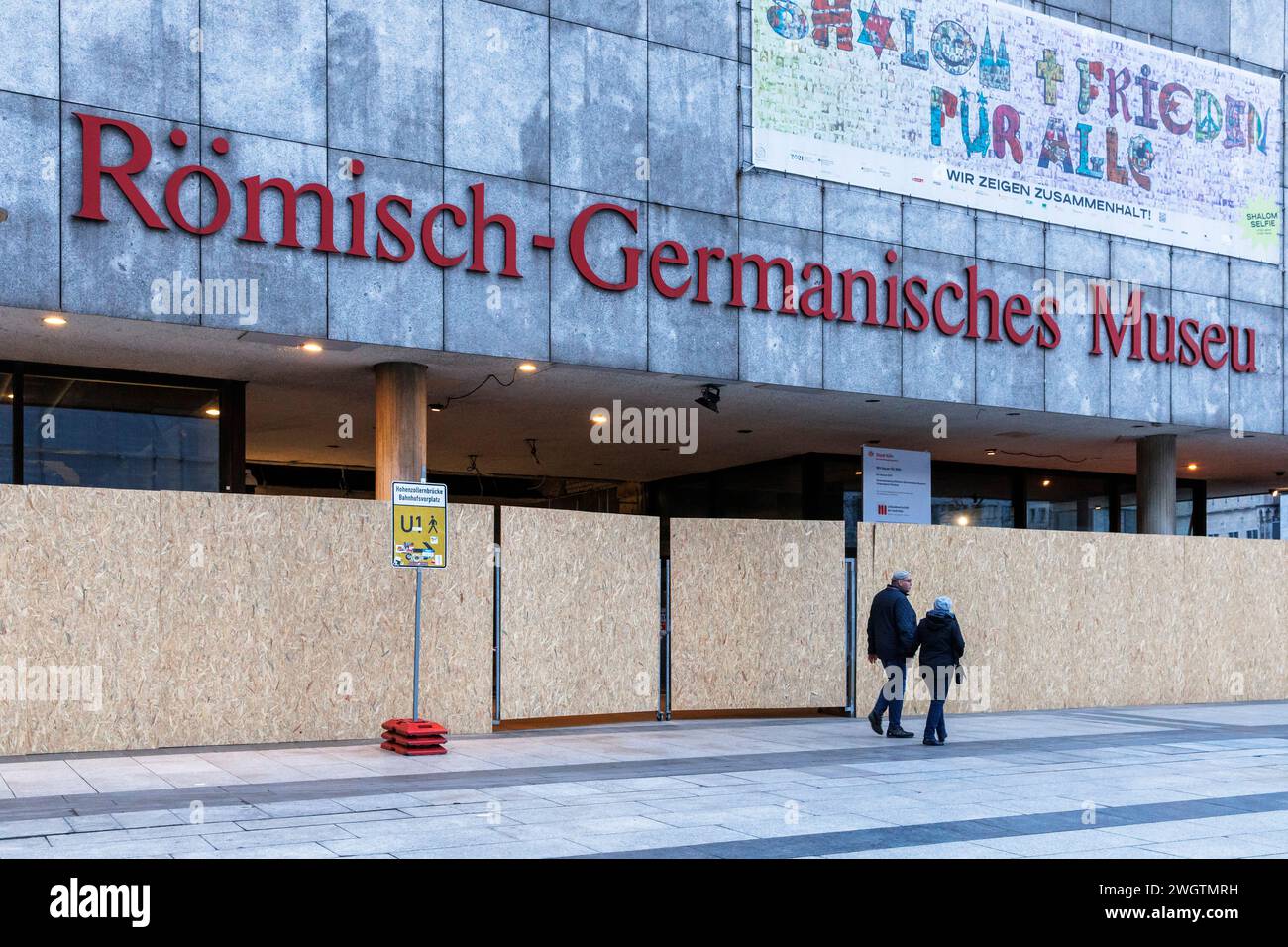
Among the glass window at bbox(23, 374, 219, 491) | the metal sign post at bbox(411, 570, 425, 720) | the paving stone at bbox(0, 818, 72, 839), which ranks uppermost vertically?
the glass window at bbox(23, 374, 219, 491)

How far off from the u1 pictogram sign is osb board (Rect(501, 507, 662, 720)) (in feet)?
5.75

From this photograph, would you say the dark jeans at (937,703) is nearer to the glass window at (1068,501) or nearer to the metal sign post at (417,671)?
the metal sign post at (417,671)

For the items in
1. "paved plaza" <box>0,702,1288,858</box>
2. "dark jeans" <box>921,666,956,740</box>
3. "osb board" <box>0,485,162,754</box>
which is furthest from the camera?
"dark jeans" <box>921,666,956,740</box>

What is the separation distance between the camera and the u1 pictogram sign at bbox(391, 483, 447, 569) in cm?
1398

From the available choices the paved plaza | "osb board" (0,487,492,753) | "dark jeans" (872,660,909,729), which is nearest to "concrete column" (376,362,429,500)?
"osb board" (0,487,492,753)

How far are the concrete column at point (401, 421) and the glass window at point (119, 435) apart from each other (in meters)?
2.49

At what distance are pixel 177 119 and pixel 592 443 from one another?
12.2 m

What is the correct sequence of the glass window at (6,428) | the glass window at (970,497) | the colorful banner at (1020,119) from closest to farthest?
the glass window at (6,428), the colorful banner at (1020,119), the glass window at (970,497)

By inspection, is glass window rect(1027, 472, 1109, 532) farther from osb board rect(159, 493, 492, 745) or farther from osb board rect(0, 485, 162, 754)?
osb board rect(0, 485, 162, 754)

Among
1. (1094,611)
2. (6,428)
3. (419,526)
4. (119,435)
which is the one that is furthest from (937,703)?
(6,428)

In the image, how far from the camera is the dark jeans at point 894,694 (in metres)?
16.3

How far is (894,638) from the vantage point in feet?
53.5

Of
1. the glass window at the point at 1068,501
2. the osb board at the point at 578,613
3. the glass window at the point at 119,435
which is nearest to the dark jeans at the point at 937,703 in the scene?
the osb board at the point at 578,613
